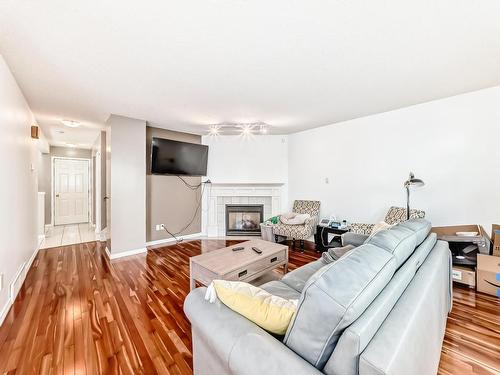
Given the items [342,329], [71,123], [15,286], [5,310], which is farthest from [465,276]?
[71,123]

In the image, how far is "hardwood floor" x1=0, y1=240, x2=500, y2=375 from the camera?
4.87 feet

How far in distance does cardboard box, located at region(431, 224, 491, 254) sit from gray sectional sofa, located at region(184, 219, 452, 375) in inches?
77.3

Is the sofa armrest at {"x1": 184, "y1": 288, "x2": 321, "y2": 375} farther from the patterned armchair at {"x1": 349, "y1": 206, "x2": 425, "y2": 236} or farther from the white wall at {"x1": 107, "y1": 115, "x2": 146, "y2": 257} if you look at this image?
the white wall at {"x1": 107, "y1": 115, "x2": 146, "y2": 257}

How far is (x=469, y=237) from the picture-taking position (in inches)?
96.1

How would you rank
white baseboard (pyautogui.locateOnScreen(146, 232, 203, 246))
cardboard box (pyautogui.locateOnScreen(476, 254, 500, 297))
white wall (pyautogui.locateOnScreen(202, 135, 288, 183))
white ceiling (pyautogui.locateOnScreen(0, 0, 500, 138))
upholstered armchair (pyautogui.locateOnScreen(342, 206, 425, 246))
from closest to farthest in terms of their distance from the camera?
white ceiling (pyautogui.locateOnScreen(0, 0, 500, 138)) < cardboard box (pyautogui.locateOnScreen(476, 254, 500, 297)) < upholstered armchair (pyautogui.locateOnScreen(342, 206, 425, 246)) < white baseboard (pyautogui.locateOnScreen(146, 232, 203, 246)) < white wall (pyautogui.locateOnScreen(202, 135, 288, 183))

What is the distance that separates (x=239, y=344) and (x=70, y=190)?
7447 millimetres

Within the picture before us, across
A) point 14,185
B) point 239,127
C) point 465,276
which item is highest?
point 239,127

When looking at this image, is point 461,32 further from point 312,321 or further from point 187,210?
point 187,210

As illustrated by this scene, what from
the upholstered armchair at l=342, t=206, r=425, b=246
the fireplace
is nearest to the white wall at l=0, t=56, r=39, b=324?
the fireplace

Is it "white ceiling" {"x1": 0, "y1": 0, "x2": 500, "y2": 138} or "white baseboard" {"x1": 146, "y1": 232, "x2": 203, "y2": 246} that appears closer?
"white ceiling" {"x1": 0, "y1": 0, "x2": 500, "y2": 138}

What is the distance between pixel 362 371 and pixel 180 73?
2484 mm

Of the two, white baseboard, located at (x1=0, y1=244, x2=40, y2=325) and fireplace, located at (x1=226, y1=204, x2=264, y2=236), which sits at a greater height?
fireplace, located at (x1=226, y1=204, x2=264, y2=236)

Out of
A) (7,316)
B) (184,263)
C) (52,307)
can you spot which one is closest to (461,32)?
(184,263)

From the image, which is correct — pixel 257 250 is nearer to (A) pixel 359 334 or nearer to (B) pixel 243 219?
(A) pixel 359 334
